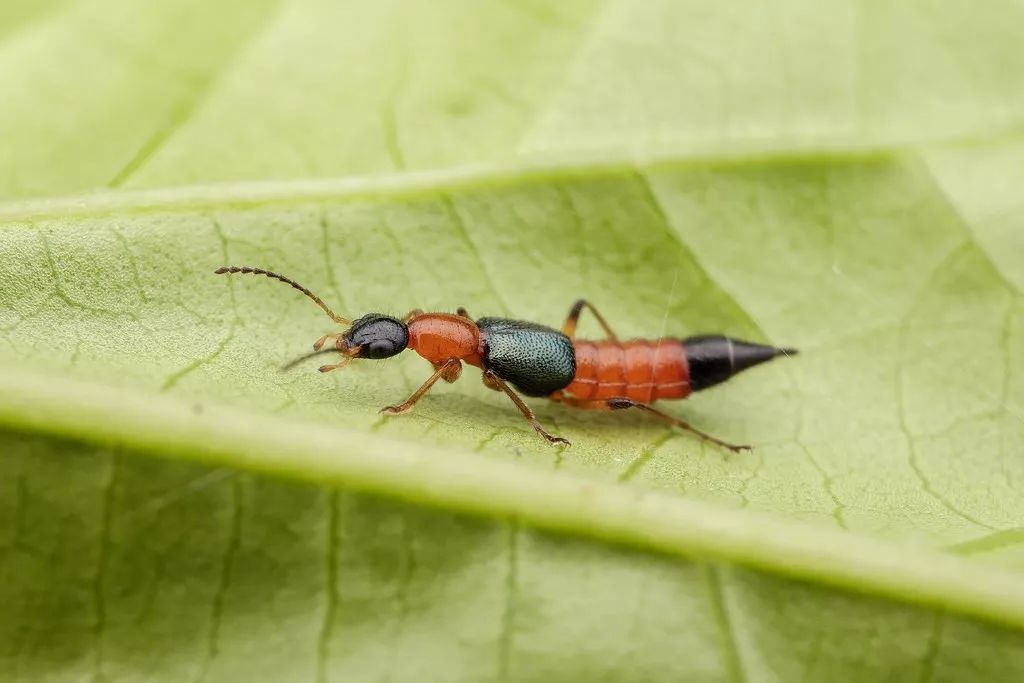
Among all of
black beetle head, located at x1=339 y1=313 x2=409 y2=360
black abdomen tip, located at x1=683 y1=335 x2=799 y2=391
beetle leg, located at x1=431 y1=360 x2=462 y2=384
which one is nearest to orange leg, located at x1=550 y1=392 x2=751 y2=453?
black abdomen tip, located at x1=683 y1=335 x2=799 y2=391

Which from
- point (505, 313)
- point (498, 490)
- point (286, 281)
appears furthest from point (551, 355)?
point (286, 281)

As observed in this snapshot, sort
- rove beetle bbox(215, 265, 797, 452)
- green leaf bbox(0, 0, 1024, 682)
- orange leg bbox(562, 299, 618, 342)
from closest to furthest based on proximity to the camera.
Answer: green leaf bbox(0, 0, 1024, 682)
rove beetle bbox(215, 265, 797, 452)
orange leg bbox(562, 299, 618, 342)

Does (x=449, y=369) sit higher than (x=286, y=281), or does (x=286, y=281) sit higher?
(x=286, y=281)

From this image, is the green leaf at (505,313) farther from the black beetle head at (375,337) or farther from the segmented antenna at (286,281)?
the black beetle head at (375,337)

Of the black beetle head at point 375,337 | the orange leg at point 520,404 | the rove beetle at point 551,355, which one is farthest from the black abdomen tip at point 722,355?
the black beetle head at point 375,337

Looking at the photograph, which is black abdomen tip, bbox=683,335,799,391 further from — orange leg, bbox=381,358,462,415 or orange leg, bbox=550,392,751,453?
orange leg, bbox=381,358,462,415

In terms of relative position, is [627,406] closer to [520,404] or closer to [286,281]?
[520,404]

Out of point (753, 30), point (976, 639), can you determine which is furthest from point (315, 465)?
point (753, 30)

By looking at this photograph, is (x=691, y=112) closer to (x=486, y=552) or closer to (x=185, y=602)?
(x=486, y=552)
